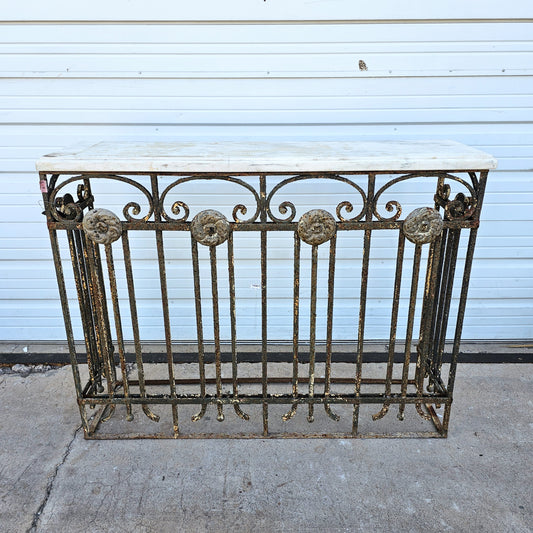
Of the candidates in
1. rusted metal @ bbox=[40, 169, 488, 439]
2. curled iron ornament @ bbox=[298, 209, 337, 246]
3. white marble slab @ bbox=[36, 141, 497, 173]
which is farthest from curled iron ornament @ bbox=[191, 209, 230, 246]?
curled iron ornament @ bbox=[298, 209, 337, 246]

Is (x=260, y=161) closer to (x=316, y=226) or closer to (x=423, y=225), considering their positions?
(x=316, y=226)

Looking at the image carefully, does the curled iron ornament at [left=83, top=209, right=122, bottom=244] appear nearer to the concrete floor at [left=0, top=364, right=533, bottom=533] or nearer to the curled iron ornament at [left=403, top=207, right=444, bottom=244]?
the concrete floor at [left=0, top=364, right=533, bottom=533]

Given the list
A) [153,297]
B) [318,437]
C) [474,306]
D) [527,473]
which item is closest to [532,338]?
→ [474,306]

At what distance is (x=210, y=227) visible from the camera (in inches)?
83.0

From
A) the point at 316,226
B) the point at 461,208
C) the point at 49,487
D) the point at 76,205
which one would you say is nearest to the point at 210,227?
the point at 316,226

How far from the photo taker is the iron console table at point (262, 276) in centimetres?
205

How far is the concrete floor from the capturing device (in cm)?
203

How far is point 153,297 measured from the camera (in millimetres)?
3234

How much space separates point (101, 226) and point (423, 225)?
1.48 meters

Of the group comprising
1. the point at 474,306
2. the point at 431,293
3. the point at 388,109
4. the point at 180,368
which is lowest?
the point at 180,368

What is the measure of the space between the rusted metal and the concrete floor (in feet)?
0.33

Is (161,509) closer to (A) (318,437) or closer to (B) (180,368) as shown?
(A) (318,437)

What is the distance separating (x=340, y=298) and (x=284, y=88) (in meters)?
1.45

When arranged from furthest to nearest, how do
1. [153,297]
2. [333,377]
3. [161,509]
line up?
[153,297]
[333,377]
[161,509]
